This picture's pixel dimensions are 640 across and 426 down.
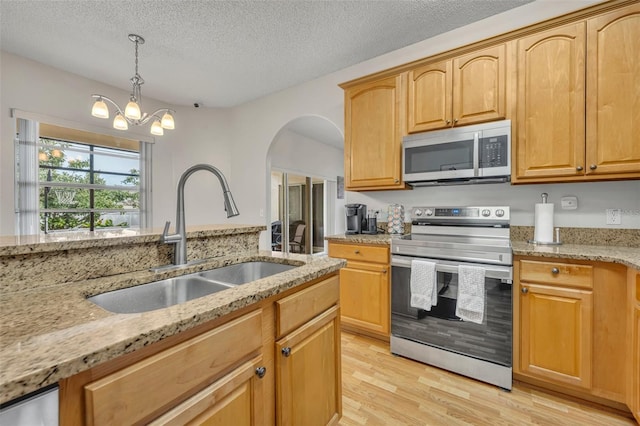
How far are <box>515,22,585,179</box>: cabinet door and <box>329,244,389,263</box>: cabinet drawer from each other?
1113 mm

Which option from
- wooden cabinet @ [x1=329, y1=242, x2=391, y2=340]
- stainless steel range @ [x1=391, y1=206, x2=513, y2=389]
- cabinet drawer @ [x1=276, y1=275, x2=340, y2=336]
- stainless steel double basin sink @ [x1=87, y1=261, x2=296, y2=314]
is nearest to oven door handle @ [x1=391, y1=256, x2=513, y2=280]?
stainless steel range @ [x1=391, y1=206, x2=513, y2=389]

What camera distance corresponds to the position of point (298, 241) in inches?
229

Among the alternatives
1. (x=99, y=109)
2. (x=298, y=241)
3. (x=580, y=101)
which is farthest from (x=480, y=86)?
(x=298, y=241)

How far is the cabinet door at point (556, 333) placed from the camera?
166 cm

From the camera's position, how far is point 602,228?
2031 millimetres

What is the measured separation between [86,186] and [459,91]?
165 inches

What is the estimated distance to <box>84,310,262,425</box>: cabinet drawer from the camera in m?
0.57

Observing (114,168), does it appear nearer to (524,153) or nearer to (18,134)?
(18,134)

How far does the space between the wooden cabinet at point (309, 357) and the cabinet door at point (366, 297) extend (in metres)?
1.05

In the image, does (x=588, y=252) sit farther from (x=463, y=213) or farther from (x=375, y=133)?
(x=375, y=133)

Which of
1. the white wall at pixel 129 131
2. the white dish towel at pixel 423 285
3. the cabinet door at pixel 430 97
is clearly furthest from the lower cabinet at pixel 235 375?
the white wall at pixel 129 131

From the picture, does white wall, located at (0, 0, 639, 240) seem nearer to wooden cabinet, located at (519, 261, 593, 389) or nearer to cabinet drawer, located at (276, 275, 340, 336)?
wooden cabinet, located at (519, 261, 593, 389)

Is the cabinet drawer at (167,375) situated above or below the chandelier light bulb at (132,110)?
below

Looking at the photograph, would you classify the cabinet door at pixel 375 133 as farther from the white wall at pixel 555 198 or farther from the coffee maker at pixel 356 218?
the white wall at pixel 555 198
